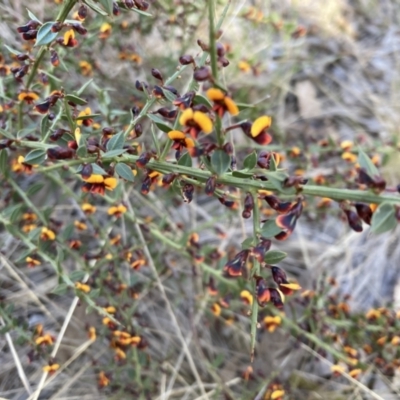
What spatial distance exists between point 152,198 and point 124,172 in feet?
3.65

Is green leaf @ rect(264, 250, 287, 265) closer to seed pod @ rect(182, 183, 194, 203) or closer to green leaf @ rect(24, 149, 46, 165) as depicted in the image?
seed pod @ rect(182, 183, 194, 203)

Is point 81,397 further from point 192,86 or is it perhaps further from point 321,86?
point 321,86

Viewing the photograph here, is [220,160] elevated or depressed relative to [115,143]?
elevated

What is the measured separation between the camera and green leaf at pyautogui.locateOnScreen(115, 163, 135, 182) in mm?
1080

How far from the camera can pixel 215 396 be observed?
6.21ft

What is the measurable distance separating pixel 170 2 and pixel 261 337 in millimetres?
1538

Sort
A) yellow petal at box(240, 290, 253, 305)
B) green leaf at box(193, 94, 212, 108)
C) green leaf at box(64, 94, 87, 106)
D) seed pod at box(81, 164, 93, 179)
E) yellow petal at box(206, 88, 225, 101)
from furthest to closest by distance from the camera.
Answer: yellow petal at box(240, 290, 253, 305) → green leaf at box(64, 94, 87, 106) → seed pod at box(81, 164, 93, 179) → green leaf at box(193, 94, 212, 108) → yellow petal at box(206, 88, 225, 101)

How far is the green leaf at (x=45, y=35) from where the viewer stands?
1112 millimetres

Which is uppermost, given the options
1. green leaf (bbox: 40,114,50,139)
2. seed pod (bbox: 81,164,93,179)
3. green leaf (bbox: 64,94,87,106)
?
green leaf (bbox: 64,94,87,106)

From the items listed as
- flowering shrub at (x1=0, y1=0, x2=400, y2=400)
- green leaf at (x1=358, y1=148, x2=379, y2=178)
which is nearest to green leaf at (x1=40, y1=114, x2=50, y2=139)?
flowering shrub at (x1=0, y1=0, x2=400, y2=400)

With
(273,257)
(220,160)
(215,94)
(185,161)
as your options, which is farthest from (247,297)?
(215,94)

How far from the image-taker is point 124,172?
1.09m

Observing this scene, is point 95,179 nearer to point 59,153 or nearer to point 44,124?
point 59,153

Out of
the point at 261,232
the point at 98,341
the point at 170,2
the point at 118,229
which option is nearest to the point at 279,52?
the point at 170,2
